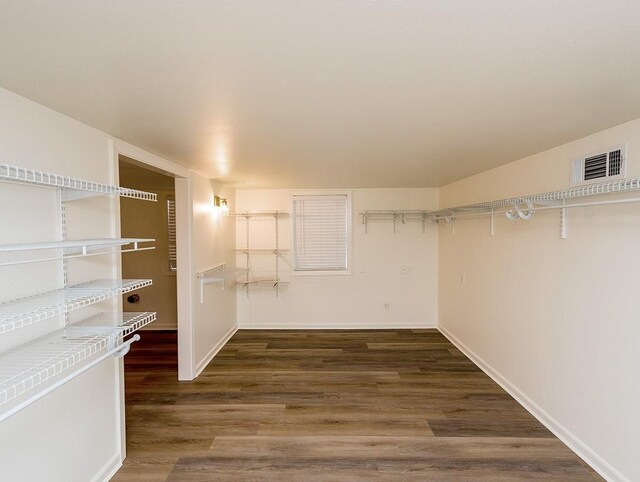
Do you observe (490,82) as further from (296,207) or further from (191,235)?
(296,207)

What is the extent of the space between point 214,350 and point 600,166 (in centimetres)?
418

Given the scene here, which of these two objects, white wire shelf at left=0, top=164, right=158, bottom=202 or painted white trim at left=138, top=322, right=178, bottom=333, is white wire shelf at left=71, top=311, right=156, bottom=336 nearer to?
white wire shelf at left=0, top=164, right=158, bottom=202

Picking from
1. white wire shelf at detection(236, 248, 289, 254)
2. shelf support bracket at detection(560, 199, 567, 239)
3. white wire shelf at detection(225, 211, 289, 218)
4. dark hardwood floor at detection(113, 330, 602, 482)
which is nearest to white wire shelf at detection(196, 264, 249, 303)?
white wire shelf at detection(236, 248, 289, 254)

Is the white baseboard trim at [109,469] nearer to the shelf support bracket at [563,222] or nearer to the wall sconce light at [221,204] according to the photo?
the wall sconce light at [221,204]

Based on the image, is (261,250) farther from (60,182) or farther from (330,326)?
(60,182)

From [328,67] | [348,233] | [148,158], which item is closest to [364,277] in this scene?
[348,233]

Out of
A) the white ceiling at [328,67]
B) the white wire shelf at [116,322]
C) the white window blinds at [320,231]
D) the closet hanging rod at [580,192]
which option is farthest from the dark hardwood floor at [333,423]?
the white ceiling at [328,67]

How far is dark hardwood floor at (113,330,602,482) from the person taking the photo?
2.09 meters

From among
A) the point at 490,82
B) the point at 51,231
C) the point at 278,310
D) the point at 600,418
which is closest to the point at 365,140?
the point at 490,82

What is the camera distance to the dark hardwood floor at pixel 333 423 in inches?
82.4

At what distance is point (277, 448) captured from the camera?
7.52 ft

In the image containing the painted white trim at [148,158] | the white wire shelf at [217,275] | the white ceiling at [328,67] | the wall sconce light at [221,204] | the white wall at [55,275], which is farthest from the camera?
the wall sconce light at [221,204]

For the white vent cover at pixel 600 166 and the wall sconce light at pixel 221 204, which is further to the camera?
the wall sconce light at pixel 221 204

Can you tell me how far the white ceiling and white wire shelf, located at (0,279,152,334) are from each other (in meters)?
0.93
